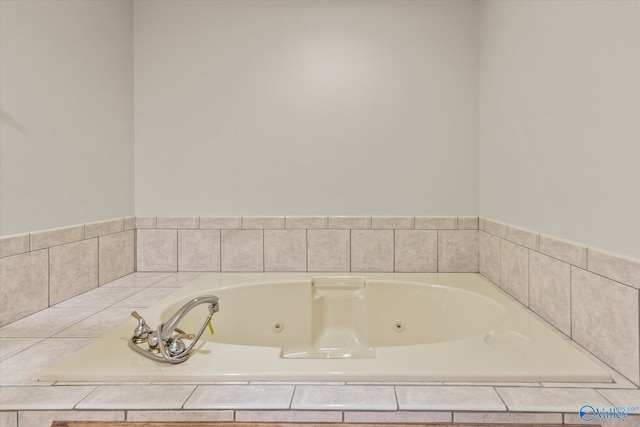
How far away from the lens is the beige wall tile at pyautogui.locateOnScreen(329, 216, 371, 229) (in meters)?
2.08

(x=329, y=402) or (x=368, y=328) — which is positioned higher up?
(x=329, y=402)

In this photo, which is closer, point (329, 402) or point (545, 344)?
point (329, 402)

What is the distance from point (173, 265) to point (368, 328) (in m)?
1.08

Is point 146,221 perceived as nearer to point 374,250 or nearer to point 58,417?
point 374,250

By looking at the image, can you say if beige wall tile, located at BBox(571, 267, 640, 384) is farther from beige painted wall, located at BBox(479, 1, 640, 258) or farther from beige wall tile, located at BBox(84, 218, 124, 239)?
beige wall tile, located at BBox(84, 218, 124, 239)

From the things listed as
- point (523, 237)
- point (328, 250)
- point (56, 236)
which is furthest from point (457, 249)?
point (56, 236)

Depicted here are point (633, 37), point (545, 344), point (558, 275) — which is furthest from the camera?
point (558, 275)

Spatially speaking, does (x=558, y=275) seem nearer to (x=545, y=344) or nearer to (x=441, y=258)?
(x=545, y=344)

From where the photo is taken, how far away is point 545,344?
1.12m

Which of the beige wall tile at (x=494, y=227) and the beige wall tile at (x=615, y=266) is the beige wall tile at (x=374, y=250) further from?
the beige wall tile at (x=615, y=266)

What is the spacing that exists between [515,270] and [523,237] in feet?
0.51

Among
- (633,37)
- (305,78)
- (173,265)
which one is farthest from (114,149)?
(633,37)

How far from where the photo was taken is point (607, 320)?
3.38 feet

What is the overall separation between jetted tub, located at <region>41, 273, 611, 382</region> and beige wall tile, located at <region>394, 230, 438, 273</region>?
8 cm
